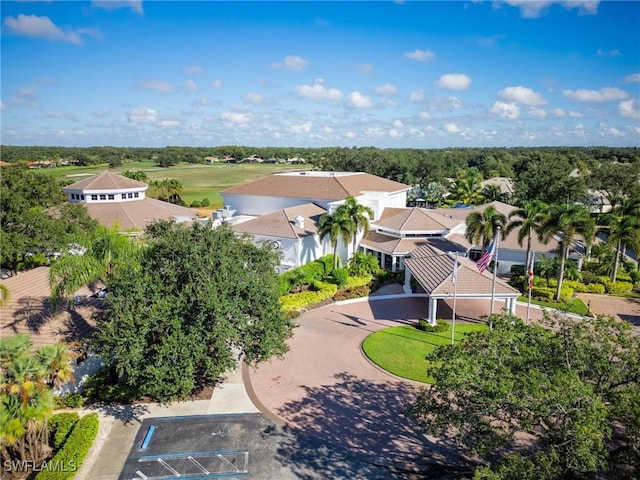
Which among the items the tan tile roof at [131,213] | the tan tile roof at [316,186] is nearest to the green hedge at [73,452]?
the tan tile roof at [131,213]

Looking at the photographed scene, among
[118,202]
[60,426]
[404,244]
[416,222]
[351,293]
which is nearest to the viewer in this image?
[60,426]

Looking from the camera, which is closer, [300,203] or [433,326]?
[433,326]

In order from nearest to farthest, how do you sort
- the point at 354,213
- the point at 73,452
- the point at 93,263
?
the point at 73,452
the point at 93,263
the point at 354,213

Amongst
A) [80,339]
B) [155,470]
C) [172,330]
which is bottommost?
[155,470]

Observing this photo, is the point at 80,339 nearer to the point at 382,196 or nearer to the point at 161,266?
the point at 161,266

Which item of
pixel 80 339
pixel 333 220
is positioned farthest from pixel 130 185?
pixel 80 339

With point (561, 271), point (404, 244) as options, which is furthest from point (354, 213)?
point (561, 271)

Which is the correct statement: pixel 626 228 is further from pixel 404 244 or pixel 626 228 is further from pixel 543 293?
pixel 404 244
